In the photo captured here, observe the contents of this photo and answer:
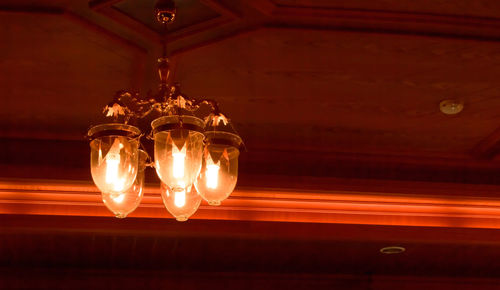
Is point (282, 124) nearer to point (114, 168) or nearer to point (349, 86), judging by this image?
point (349, 86)

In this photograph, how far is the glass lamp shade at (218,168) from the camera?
117 inches

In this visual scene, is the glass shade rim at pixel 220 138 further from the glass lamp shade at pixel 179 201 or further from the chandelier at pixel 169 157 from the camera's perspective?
the glass lamp shade at pixel 179 201

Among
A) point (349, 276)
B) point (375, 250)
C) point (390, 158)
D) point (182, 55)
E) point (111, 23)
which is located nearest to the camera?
point (111, 23)

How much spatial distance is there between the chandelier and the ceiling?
464 mm

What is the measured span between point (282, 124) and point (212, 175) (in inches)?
58.8

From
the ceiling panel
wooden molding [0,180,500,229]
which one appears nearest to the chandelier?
the ceiling panel

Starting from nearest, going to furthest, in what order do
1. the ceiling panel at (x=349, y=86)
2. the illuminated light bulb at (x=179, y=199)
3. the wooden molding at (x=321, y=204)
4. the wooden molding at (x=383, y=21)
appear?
1. the illuminated light bulb at (x=179, y=199)
2. the wooden molding at (x=383, y=21)
3. the ceiling panel at (x=349, y=86)
4. the wooden molding at (x=321, y=204)

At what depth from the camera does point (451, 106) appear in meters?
4.16

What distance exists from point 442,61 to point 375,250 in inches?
86.9

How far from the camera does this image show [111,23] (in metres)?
3.33

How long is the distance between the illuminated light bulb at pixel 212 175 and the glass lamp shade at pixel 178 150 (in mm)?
119

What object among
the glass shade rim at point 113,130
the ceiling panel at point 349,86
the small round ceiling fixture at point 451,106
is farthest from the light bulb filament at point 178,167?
the small round ceiling fixture at point 451,106

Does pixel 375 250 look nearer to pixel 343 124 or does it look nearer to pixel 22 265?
pixel 343 124

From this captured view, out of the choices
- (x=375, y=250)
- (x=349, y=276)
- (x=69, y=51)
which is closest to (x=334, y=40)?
(x=69, y=51)
